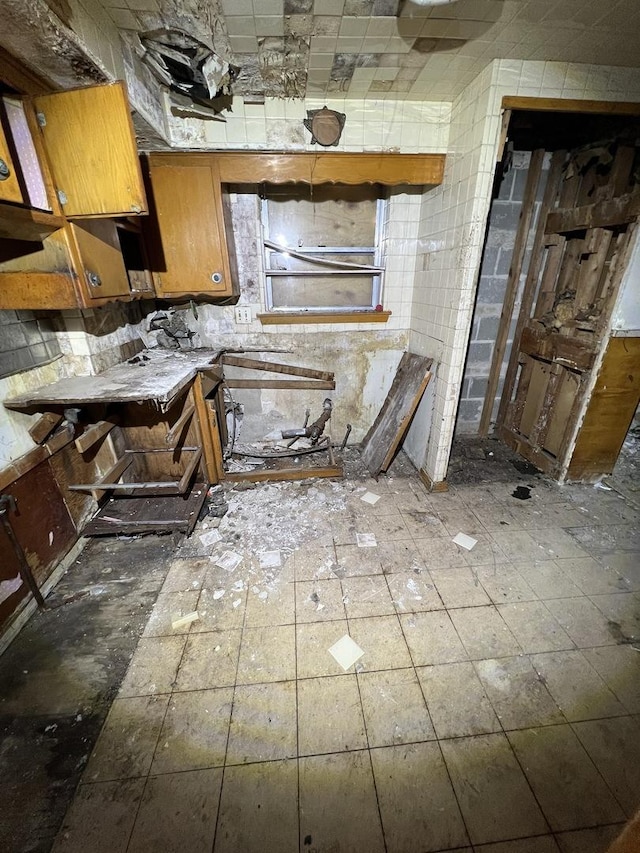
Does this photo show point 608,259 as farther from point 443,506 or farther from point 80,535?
point 80,535

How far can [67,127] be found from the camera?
5.41 feet

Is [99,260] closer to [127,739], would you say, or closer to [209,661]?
[209,661]

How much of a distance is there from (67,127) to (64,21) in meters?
0.39

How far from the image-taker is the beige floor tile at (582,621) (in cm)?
178

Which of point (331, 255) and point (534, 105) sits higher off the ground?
point (534, 105)

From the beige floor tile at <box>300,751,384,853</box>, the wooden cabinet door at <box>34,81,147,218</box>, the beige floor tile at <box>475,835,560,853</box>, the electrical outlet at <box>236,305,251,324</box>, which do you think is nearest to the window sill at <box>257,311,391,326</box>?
the electrical outlet at <box>236,305,251,324</box>

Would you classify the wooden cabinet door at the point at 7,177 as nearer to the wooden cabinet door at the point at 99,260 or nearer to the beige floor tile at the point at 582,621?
the wooden cabinet door at the point at 99,260

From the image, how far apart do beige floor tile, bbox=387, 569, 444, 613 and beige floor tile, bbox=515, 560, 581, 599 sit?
604 millimetres

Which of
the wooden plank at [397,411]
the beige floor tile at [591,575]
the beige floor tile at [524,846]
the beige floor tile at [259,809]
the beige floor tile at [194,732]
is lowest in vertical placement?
the beige floor tile at [524,846]

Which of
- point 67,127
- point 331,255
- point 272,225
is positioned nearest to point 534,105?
point 331,255

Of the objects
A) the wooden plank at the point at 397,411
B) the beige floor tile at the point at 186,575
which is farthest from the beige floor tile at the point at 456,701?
the wooden plank at the point at 397,411

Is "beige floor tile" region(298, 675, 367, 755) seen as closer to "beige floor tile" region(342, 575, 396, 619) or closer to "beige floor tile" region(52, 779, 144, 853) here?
"beige floor tile" region(342, 575, 396, 619)

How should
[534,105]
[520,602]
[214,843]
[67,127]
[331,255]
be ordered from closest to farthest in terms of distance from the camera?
[214,843]
[67,127]
[520,602]
[534,105]
[331,255]

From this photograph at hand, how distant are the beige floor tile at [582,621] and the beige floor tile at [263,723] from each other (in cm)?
149
